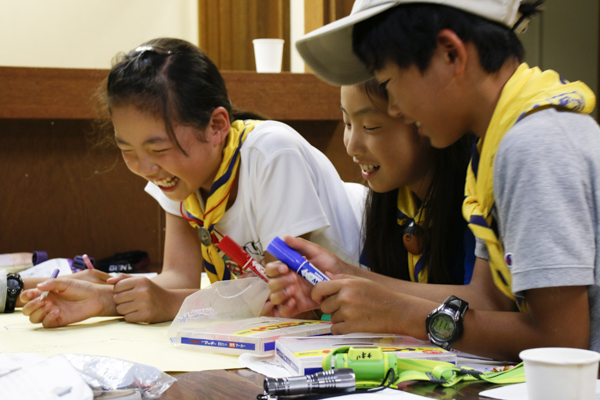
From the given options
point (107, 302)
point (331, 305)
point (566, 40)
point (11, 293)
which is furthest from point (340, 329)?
point (566, 40)

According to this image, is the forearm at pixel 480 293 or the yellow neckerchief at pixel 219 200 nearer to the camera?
the forearm at pixel 480 293

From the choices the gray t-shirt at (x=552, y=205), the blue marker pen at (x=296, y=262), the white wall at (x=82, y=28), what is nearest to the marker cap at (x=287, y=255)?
the blue marker pen at (x=296, y=262)

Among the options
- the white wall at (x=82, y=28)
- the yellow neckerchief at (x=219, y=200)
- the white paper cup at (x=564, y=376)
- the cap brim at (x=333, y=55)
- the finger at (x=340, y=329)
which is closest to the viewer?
the white paper cup at (x=564, y=376)

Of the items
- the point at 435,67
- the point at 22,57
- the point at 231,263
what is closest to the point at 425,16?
the point at 435,67

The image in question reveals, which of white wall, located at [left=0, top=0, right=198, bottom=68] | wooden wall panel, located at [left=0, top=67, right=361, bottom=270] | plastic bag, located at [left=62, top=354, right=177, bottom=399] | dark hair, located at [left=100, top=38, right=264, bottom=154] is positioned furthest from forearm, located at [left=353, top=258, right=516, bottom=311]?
white wall, located at [left=0, top=0, right=198, bottom=68]

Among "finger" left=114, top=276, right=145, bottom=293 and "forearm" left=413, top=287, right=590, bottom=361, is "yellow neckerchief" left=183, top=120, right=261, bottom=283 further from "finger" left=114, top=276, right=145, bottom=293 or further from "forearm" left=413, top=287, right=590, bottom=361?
"forearm" left=413, top=287, right=590, bottom=361

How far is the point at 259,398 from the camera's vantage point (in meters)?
0.62

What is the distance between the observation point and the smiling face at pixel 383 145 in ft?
3.51

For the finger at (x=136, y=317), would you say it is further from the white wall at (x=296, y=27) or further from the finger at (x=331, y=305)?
the white wall at (x=296, y=27)

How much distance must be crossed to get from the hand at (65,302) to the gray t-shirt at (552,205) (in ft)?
2.39

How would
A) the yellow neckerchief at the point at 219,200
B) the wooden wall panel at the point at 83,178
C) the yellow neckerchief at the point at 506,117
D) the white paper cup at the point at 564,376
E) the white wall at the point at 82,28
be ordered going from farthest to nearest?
the white wall at the point at 82,28, the wooden wall panel at the point at 83,178, the yellow neckerchief at the point at 219,200, the yellow neckerchief at the point at 506,117, the white paper cup at the point at 564,376

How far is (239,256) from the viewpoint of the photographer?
3.67ft

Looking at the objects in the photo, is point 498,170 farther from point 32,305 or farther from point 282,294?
point 32,305

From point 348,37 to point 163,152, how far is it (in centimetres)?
41
